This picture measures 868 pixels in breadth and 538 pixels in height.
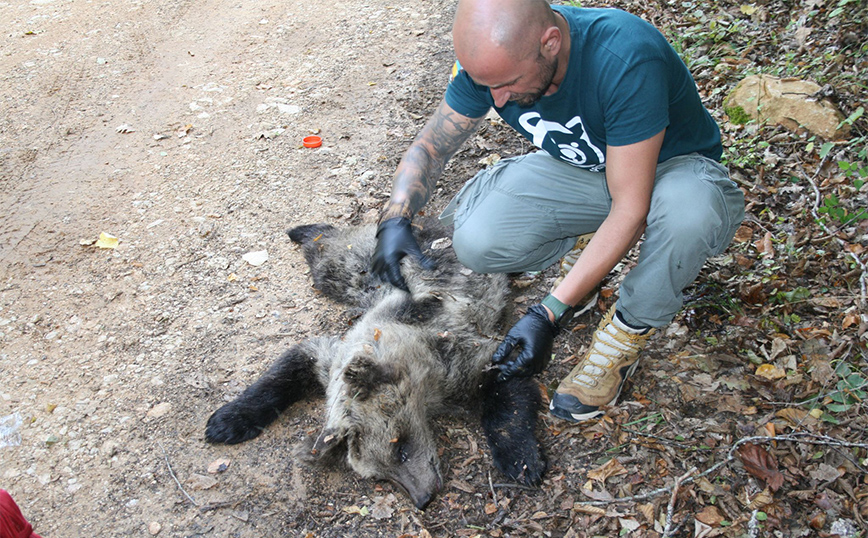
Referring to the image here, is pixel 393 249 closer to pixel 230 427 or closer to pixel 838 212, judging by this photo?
pixel 230 427

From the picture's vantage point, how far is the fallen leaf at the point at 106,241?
208 inches

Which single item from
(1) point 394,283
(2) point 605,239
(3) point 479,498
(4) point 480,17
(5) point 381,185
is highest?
(4) point 480,17

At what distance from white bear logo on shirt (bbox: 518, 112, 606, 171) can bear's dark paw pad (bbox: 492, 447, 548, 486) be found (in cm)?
184


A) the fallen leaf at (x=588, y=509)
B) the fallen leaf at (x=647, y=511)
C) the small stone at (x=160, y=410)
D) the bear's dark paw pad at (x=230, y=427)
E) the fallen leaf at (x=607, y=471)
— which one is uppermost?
the fallen leaf at (x=647, y=511)

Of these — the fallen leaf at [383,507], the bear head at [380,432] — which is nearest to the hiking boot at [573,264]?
the bear head at [380,432]

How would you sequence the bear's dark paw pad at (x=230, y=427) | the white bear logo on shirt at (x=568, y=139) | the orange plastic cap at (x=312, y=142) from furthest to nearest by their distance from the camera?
the orange plastic cap at (x=312, y=142) → the bear's dark paw pad at (x=230, y=427) → the white bear logo on shirt at (x=568, y=139)

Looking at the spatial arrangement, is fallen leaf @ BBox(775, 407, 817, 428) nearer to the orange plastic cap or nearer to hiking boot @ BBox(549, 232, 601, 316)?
hiking boot @ BBox(549, 232, 601, 316)

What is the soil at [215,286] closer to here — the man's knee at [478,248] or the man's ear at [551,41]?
the man's knee at [478,248]

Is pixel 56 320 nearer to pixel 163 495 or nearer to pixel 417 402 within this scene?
pixel 163 495

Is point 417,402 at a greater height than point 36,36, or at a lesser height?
lesser

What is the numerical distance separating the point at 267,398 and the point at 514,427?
1.73 metres

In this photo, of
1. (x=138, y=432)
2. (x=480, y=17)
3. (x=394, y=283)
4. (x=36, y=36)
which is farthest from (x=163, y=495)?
(x=36, y=36)

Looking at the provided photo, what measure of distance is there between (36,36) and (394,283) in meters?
7.94

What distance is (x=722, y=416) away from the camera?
136 inches
